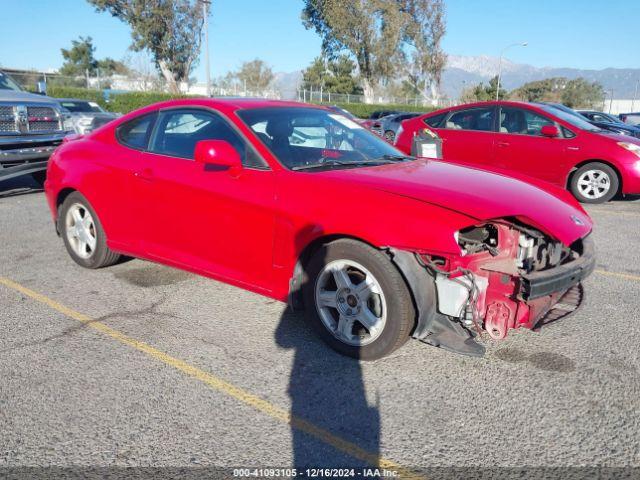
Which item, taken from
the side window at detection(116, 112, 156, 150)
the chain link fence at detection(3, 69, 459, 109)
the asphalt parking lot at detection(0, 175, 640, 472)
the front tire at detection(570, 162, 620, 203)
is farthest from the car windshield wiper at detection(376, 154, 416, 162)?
the chain link fence at detection(3, 69, 459, 109)

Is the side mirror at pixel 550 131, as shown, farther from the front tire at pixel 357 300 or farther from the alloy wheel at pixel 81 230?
the alloy wheel at pixel 81 230

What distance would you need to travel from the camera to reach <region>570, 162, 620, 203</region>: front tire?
8.61 m

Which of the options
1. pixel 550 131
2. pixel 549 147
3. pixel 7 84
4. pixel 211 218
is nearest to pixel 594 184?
pixel 549 147

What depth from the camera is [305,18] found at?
50.1 metres

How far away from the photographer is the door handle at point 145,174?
4.33 metres

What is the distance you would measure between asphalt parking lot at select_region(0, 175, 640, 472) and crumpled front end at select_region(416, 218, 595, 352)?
323 millimetres

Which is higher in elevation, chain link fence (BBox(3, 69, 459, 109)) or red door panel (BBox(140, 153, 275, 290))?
chain link fence (BBox(3, 69, 459, 109))

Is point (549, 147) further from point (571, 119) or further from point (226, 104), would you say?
point (226, 104)

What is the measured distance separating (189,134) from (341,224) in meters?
1.67

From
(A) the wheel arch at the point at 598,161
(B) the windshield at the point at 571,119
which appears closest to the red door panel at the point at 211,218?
(A) the wheel arch at the point at 598,161

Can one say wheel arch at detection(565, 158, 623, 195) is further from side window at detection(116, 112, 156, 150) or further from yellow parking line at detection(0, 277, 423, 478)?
yellow parking line at detection(0, 277, 423, 478)

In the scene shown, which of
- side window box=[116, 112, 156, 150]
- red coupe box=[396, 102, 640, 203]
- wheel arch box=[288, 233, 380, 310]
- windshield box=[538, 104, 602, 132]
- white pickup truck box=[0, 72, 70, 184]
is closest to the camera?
wheel arch box=[288, 233, 380, 310]

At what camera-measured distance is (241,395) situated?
3.04m

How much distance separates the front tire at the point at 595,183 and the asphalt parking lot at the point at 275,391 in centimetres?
466
